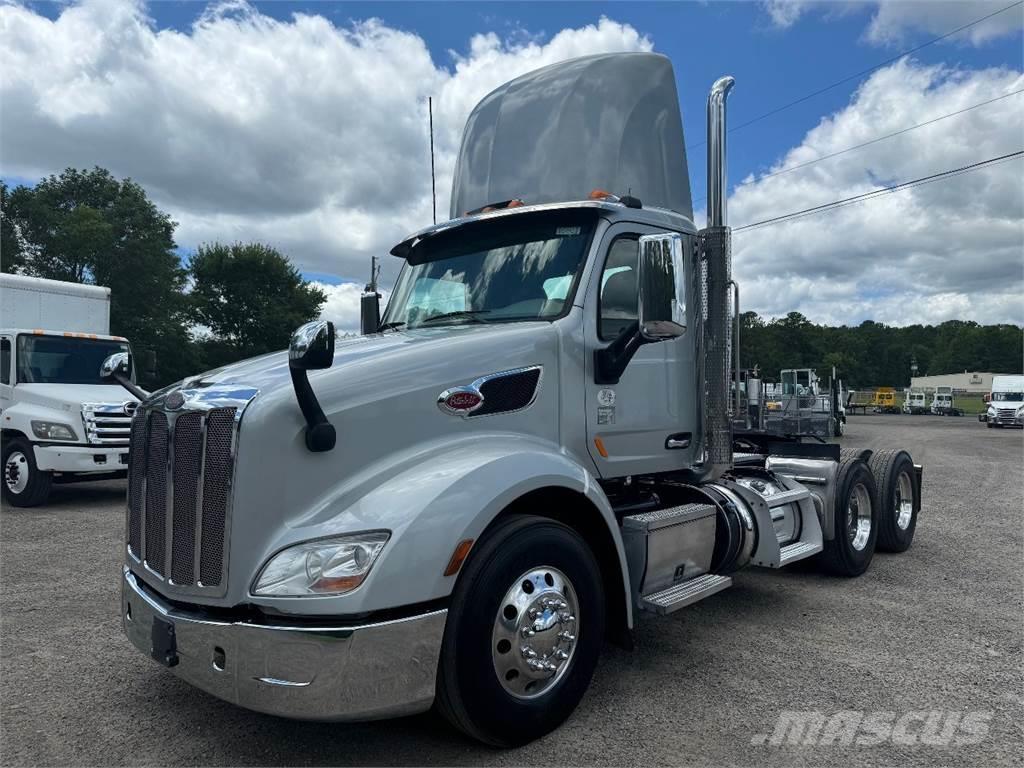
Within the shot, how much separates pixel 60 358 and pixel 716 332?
10.4 metres

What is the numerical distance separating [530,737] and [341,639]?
1105mm

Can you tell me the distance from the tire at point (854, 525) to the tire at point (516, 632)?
136 inches

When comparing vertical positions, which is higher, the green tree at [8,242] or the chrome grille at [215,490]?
the green tree at [8,242]

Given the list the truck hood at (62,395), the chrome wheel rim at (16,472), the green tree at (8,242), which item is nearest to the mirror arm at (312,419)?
the truck hood at (62,395)

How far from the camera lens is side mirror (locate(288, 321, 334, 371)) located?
2861 millimetres

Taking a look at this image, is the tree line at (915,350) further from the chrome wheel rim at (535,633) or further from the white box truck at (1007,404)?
the chrome wheel rim at (535,633)

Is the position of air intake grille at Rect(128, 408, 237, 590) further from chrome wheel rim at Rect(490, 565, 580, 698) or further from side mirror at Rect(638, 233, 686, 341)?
side mirror at Rect(638, 233, 686, 341)

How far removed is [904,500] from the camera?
302 inches

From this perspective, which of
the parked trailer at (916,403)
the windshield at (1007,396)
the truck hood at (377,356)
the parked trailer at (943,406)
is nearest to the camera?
the truck hood at (377,356)

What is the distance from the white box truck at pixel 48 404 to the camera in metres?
10.3

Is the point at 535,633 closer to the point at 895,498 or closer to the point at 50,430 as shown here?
the point at 895,498

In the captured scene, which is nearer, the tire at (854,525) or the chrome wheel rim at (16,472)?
the tire at (854,525)

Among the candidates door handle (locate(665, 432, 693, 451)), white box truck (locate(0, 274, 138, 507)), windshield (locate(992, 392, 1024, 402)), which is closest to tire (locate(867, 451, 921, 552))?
door handle (locate(665, 432, 693, 451))

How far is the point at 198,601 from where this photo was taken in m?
3.07
